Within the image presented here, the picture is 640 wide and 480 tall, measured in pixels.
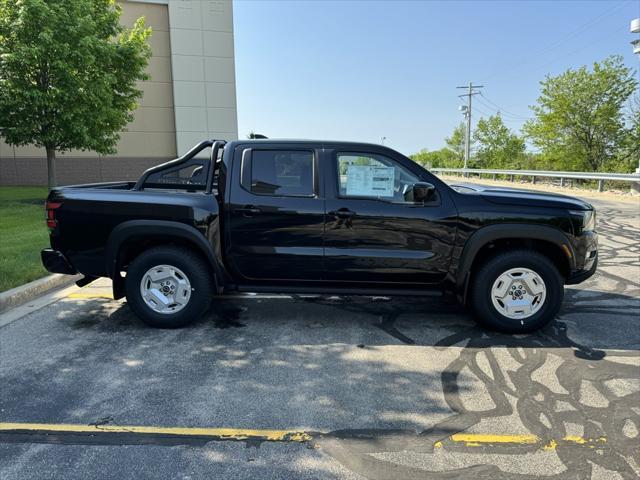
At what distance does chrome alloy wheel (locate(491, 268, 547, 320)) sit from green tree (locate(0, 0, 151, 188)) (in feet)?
39.5

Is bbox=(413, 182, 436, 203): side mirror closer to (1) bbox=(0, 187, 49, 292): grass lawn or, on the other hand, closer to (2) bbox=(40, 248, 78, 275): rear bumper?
(2) bbox=(40, 248, 78, 275): rear bumper

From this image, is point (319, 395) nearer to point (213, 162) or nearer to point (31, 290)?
point (213, 162)

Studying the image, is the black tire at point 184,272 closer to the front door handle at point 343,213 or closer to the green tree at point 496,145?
the front door handle at point 343,213

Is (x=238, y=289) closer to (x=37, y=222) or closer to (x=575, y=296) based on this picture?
(x=575, y=296)

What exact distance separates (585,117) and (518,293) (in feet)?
101

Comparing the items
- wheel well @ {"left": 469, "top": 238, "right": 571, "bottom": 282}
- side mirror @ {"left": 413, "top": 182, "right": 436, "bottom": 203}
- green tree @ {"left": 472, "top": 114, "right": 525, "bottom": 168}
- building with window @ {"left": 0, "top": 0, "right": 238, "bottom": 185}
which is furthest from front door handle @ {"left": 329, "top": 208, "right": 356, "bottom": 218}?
green tree @ {"left": 472, "top": 114, "right": 525, "bottom": 168}

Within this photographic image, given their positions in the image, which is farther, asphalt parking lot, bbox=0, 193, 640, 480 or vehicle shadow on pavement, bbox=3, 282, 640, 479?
vehicle shadow on pavement, bbox=3, 282, 640, 479

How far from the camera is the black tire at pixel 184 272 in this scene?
14.5 ft

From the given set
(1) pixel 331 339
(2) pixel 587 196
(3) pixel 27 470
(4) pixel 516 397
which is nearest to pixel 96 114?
(1) pixel 331 339

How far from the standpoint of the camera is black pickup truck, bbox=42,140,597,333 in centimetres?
422

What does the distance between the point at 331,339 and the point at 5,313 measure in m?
3.68

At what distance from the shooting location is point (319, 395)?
3248 mm

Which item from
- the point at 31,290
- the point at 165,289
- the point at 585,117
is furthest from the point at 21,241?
the point at 585,117

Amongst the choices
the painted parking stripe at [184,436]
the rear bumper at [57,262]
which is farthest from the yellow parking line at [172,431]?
the rear bumper at [57,262]
